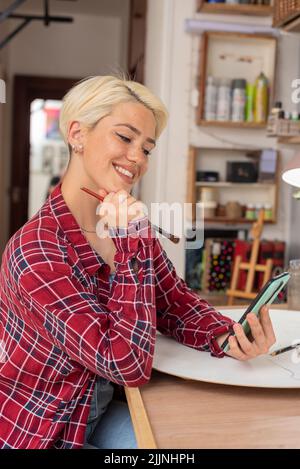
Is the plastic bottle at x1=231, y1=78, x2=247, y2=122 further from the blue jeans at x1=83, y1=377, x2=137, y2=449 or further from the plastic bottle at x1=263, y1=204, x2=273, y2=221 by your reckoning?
the blue jeans at x1=83, y1=377, x2=137, y2=449

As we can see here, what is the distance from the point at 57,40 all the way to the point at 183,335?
17.1 ft

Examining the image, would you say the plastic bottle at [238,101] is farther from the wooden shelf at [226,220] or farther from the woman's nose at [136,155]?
the woman's nose at [136,155]

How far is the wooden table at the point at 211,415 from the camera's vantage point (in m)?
0.76

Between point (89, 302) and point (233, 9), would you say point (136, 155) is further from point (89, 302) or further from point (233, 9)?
point (233, 9)

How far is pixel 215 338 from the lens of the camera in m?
1.14

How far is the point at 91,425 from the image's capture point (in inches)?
45.2

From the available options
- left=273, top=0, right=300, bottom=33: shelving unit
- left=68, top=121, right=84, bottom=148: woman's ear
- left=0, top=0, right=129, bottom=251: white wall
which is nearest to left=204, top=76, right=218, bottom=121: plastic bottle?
left=273, top=0, right=300, bottom=33: shelving unit

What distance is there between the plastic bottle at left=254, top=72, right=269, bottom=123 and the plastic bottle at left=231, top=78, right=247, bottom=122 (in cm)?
7

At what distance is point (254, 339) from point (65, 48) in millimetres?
5375

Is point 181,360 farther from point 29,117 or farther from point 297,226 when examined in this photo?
point 29,117

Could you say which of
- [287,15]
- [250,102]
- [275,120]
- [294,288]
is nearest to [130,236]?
[294,288]
